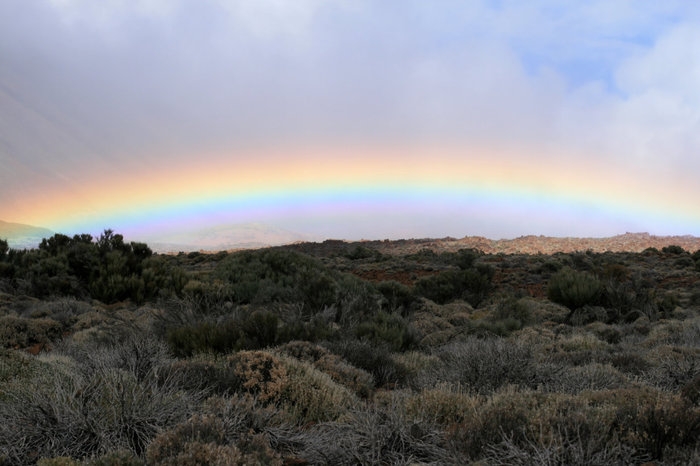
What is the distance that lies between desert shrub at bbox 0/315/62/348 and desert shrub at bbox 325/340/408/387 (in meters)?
6.14

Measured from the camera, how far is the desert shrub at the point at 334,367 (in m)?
5.68

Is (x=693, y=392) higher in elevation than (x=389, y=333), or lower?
higher

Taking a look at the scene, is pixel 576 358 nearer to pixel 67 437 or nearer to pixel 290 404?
pixel 290 404

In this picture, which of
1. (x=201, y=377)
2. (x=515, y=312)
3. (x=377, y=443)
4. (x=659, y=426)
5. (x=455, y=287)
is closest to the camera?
(x=659, y=426)

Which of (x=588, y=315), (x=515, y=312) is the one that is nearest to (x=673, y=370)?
(x=515, y=312)

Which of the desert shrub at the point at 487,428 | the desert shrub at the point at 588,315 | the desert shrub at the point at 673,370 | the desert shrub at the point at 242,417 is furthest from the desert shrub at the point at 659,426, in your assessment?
the desert shrub at the point at 588,315

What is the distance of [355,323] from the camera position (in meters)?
10.2

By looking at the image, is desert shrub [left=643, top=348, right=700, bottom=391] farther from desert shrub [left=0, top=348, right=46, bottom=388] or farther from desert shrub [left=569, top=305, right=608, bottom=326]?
desert shrub [left=569, top=305, right=608, bottom=326]

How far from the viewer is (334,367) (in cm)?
596

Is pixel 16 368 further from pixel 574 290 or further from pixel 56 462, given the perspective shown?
pixel 574 290

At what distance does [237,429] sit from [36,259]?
1873cm

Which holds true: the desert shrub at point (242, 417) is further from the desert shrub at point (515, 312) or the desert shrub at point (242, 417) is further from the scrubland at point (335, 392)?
the desert shrub at point (515, 312)

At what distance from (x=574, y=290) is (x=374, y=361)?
33.2 ft

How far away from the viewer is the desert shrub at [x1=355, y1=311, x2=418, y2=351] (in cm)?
889
